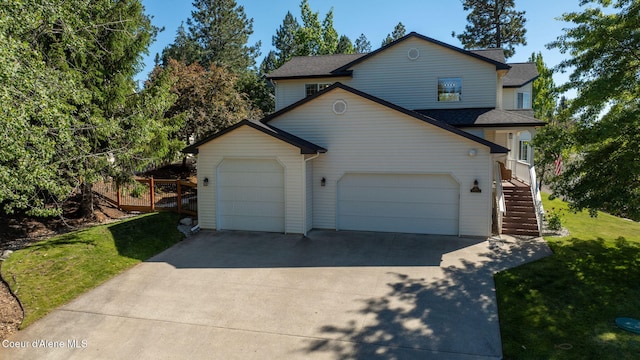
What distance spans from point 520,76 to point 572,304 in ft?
54.2

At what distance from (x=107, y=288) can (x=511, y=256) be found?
10.1m

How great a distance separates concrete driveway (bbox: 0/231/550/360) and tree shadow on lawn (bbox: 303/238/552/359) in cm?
2

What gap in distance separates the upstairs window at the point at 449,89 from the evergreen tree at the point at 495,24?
23.9m

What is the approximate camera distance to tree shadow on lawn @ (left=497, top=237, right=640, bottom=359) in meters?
5.96

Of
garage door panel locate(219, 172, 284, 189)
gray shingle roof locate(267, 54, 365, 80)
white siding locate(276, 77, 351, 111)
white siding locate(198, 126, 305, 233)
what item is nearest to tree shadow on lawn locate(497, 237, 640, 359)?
white siding locate(198, 126, 305, 233)

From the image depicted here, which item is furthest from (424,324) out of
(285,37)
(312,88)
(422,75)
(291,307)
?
(285,37)

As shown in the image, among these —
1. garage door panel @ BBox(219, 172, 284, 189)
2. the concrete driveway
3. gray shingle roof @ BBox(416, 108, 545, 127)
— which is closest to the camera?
the concrete driveway

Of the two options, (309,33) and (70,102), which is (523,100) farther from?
(70,102)

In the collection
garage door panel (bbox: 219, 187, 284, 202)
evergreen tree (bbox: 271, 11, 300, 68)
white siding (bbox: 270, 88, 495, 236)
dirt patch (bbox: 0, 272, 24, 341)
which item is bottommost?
dirt patch (bbox: 0, 272, 24, 341)

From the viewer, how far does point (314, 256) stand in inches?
419

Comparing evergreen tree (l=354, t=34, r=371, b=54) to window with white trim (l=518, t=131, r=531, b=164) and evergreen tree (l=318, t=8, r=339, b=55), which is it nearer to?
evergreen tree (l=318, t=8, r=339, b=55)

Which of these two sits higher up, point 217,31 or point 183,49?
point 217,31

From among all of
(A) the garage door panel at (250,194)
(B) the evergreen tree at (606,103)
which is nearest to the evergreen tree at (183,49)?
(A) the garage door panel at (250,194)

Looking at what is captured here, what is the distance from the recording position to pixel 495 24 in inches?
1415
